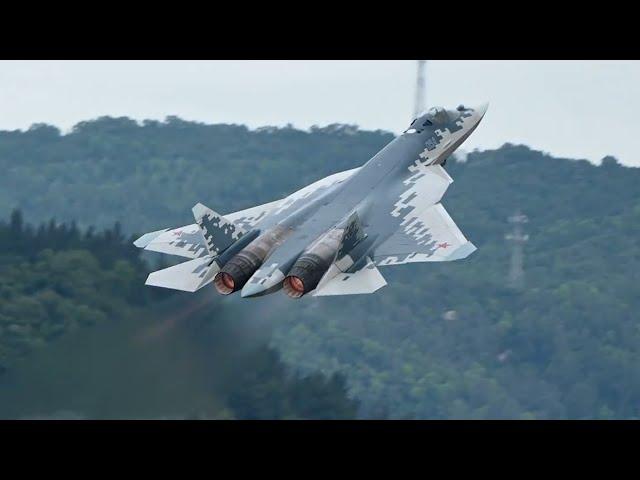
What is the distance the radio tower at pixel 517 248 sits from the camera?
8362 cm

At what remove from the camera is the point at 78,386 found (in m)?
44.2

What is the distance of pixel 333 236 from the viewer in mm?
41281

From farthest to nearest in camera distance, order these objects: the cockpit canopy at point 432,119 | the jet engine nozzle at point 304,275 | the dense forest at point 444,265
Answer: the dense forest at point 444,265, the cockpit canopy at point 432,119, the jet engine nozzle at point 304,275

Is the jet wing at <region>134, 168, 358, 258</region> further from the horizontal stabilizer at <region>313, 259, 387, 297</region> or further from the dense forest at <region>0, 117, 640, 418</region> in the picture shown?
the dense forest at <region>0, 117, 640, 418</region>

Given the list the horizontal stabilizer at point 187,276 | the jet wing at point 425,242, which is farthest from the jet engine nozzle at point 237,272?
the jet wing at point 425,242

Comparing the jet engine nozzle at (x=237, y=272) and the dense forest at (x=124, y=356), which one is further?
the dense forest at (x=124, y=356)

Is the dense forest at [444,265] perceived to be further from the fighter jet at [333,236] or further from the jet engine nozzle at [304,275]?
the jet engine nozzle at [304,275]

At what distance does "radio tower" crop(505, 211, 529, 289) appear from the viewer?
274ft

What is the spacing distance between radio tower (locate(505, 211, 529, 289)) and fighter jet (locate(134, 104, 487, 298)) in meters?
37.2

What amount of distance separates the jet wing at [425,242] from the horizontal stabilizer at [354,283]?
787 mm

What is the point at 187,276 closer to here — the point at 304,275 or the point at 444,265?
the point at 304,275

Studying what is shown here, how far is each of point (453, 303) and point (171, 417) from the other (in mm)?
37977

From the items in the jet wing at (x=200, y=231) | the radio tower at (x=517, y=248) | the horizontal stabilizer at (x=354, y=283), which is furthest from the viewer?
the radio tower at (x=517, y=248)

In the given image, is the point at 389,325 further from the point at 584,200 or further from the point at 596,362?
the point at 584,200
